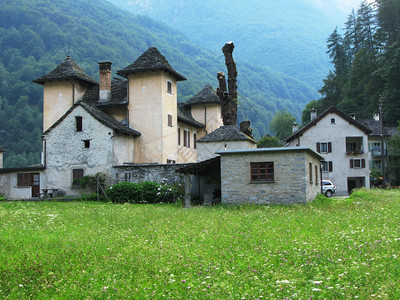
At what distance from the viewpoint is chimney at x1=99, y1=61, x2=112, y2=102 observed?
40.3m

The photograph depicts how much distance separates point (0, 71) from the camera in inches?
4190

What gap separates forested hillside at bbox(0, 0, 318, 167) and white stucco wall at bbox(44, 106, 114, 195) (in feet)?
147

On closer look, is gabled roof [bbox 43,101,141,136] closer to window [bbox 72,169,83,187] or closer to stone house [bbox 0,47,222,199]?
stone house [bbox 0,47,222,199]

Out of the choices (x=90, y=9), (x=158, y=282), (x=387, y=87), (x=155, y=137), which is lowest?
(x=158, y=282)

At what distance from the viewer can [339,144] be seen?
174 ft

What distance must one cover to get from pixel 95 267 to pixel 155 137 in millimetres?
29395

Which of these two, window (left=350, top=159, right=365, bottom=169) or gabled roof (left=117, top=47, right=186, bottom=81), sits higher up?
gabled roof (left=117, top=47, right=186, bottom=81)

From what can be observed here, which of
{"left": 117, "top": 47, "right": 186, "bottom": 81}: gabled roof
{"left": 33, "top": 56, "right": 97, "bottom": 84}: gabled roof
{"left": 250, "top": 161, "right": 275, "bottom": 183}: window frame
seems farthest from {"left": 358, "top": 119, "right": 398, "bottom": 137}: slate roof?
{"left": 250, "top": 161, "right": 275, "bottom": 183}: window frame

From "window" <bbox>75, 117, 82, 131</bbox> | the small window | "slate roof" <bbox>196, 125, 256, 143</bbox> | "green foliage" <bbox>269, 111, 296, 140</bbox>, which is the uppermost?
"green foliage" <bbox>269, 111, 296, 140</bbox>

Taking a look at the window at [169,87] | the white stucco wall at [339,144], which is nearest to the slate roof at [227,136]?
the window at [169,87]

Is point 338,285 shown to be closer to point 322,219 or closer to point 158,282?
point 158,282

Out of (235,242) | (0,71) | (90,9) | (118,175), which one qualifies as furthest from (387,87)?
(90,9)

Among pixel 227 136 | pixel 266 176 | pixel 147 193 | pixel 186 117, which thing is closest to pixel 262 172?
pixel 266 176

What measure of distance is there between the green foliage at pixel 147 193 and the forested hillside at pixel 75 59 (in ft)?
159
